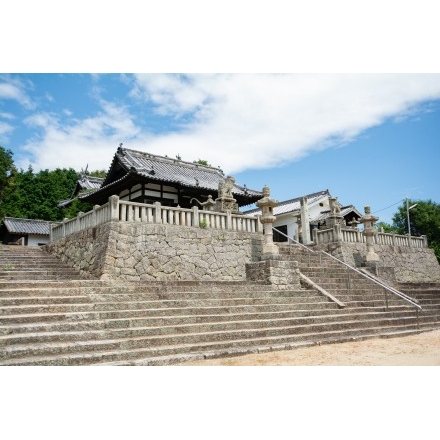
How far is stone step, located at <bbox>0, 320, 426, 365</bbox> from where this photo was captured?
16.5ft

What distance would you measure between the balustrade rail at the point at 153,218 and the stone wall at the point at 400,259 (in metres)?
4.64

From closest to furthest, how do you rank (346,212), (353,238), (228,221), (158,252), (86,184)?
(158,252), (228,221), (353,238), (86,184), (346,212)

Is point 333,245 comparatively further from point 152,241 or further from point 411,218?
point 411,218

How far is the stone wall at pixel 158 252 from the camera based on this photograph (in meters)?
10.5

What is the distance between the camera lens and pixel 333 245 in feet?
54.0

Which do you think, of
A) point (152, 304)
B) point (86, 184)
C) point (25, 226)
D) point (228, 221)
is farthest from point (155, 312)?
point (25, 226)

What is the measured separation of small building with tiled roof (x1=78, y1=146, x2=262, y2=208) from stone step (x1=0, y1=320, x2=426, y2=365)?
345 inches

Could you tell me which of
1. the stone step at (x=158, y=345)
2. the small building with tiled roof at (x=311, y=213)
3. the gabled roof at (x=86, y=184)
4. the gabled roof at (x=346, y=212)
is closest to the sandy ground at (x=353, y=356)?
the stone step at (x=158, y=345)

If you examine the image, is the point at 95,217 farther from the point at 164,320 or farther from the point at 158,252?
the point at 164,320

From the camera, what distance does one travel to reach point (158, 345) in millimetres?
6121

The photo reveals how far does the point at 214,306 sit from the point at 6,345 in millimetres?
3743

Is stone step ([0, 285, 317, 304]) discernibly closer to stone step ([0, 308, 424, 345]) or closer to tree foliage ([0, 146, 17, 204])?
stone step ([0, 308, 424, 345])

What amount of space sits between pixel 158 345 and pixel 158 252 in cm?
522

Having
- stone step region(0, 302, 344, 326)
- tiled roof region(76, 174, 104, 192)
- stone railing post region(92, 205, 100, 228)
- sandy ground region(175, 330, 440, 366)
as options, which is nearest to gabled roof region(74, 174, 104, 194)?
tiled roof region(76, 174, 104, 192)
